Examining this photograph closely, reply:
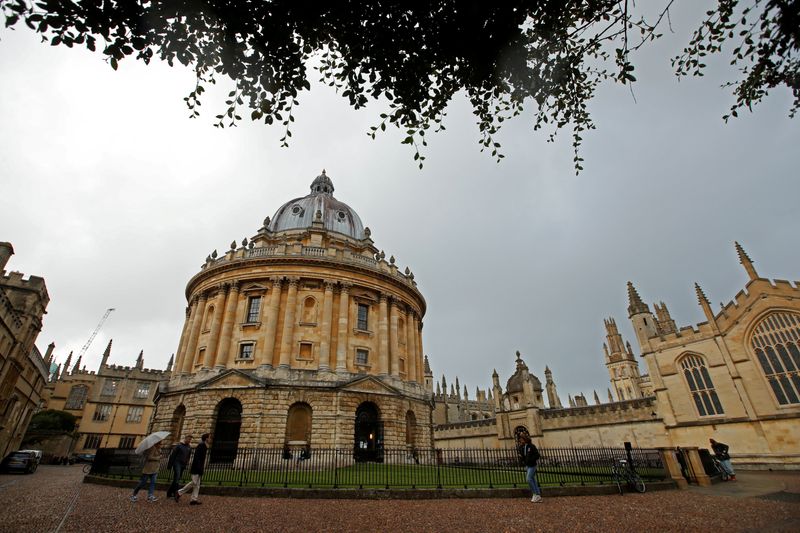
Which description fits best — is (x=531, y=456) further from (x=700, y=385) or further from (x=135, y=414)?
(x=135, y=414)

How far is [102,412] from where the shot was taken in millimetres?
48031

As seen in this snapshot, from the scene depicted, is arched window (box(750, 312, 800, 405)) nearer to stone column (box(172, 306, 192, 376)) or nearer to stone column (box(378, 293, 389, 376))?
stone column (box(378, 293, 389, 376))

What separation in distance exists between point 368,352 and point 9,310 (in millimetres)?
22237

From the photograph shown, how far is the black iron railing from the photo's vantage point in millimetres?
12695

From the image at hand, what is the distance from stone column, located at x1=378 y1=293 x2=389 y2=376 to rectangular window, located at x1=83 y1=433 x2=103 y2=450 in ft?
146

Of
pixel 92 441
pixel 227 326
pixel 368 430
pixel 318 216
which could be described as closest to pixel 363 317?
pixel 368 430

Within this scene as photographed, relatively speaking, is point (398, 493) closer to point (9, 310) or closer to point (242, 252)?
point (242, 252)

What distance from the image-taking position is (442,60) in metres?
7.50

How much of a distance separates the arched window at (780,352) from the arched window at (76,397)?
248 ft

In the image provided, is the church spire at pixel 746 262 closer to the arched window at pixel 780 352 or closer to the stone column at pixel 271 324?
the arched window at pixel 780 352

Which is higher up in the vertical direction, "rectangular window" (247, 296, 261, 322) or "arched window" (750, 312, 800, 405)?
"rectangular window" (247, 296, 261, 322)

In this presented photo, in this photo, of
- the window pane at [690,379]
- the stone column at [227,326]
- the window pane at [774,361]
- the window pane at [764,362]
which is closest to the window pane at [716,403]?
the window pane at [690,379]

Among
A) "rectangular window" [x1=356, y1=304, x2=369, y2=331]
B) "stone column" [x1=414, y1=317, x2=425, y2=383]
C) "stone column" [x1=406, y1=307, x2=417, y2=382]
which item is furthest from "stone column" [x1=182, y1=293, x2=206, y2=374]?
"stone column" [x1=414, y1=317, x2=425, y2=383]

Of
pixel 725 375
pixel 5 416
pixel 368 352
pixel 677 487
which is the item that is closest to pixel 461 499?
pixel 677 487
